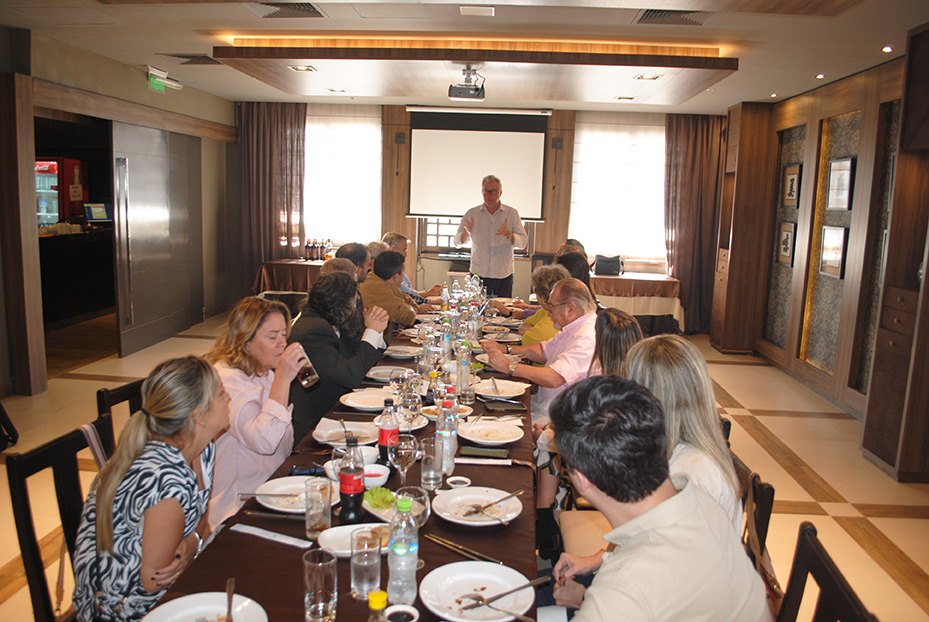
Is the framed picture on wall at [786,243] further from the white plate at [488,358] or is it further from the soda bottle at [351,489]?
the soda bottle at [351,489]

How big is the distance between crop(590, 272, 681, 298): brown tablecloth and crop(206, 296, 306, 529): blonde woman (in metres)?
6.40

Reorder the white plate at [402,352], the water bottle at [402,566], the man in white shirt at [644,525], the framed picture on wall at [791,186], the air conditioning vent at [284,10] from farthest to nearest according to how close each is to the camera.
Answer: the framed picture on wall at [791,186] < the air conditioning vent at [284,10] < the white plate at [402,352] < the water bottle at [402,566] < the man in white shirt at [644,525]

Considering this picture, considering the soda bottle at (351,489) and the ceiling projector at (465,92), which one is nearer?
the soda bottle at (351,489)

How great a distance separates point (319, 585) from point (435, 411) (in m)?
1.40

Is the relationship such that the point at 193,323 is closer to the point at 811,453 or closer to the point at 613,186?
the point at 613,186

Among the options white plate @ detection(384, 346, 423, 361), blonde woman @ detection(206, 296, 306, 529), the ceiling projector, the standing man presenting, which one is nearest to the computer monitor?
the standing man presenting

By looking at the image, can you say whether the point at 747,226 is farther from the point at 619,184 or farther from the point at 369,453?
the point at 369,453

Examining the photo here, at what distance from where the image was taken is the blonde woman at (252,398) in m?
2.41

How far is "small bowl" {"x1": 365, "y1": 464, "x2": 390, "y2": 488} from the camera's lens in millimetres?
2143

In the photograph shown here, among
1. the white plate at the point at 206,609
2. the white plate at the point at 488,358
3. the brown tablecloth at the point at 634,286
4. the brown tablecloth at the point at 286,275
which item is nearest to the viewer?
the white plate at the point at 206,609

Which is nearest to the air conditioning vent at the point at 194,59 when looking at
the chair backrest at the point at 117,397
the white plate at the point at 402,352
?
the white plate at the point at 402,352

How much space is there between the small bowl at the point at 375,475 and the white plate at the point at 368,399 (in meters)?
0.63

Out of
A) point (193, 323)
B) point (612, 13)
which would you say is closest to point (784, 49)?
point (612, 13)

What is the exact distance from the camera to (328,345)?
10.9 ft
